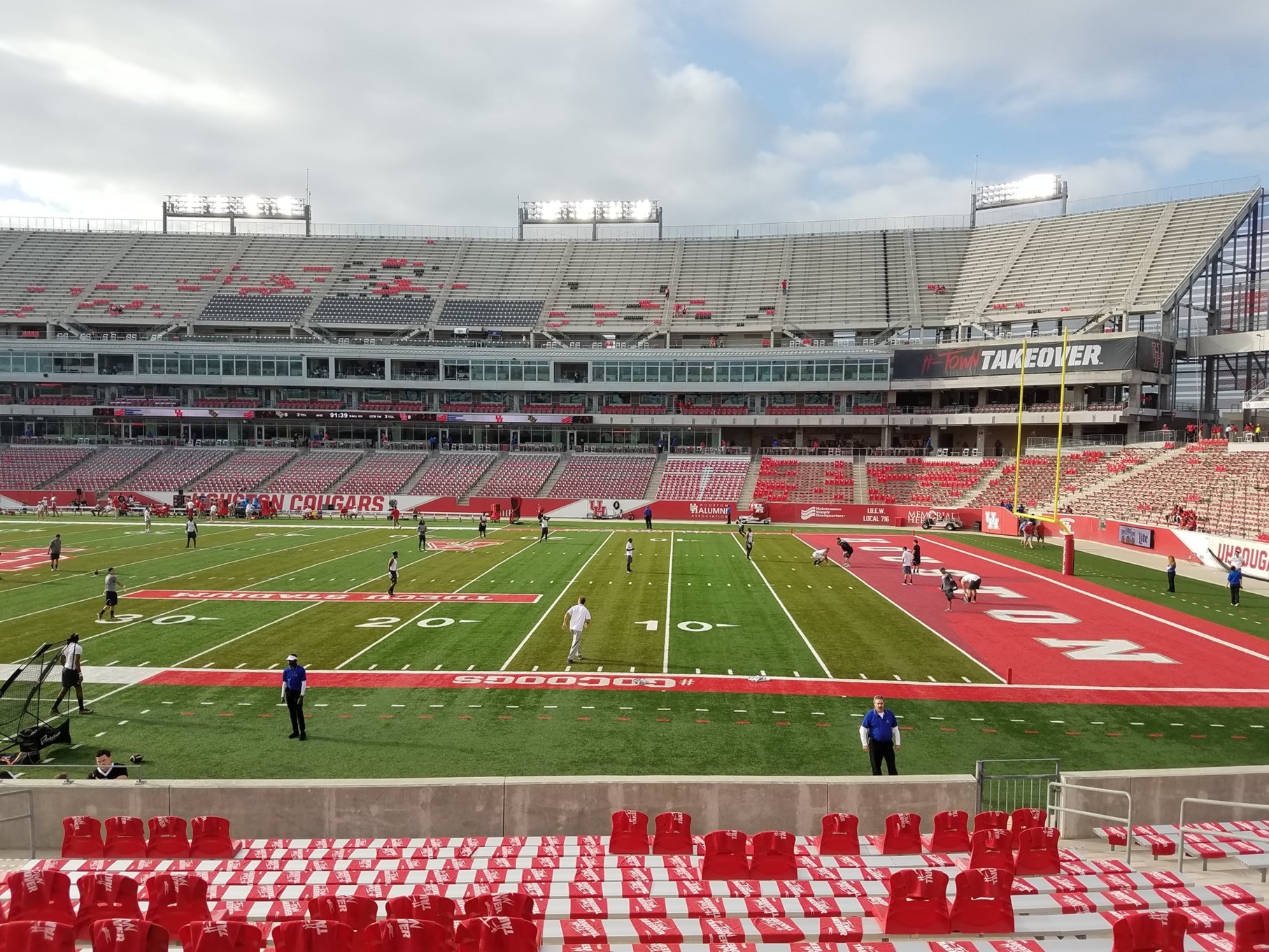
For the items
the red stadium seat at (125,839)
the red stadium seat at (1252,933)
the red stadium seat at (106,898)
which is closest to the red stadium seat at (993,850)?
the red stadium seat at (1252,933)

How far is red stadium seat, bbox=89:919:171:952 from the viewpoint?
5.75 m

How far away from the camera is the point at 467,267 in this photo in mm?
78312

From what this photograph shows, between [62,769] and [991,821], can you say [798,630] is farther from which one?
[62,769]

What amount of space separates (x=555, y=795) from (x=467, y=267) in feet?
246

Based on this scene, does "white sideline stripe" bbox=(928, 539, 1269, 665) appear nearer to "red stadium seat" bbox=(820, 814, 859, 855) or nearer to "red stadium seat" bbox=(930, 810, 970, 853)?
"red stadium seat" bbox=(930, 810, 970, 853)

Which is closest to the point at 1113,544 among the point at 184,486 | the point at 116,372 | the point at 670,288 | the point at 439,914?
the point at 439,914

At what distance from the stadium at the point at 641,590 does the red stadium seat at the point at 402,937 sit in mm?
30

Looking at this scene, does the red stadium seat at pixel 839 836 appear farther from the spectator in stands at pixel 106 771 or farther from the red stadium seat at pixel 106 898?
the spectator in stands at pixel 106 771

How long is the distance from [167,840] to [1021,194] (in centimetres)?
8336

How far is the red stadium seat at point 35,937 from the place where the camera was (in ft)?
18.5

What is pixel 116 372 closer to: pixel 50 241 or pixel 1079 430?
pixel 50 241

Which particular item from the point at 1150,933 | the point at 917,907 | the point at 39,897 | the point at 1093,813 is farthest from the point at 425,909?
the point at 1093,813

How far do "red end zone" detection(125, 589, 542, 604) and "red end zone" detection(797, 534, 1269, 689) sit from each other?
12.2 meters

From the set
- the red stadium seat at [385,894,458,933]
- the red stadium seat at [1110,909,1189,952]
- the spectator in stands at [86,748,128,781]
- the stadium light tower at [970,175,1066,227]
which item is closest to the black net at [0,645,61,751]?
the spectator in stands at [86,748,128,781]
